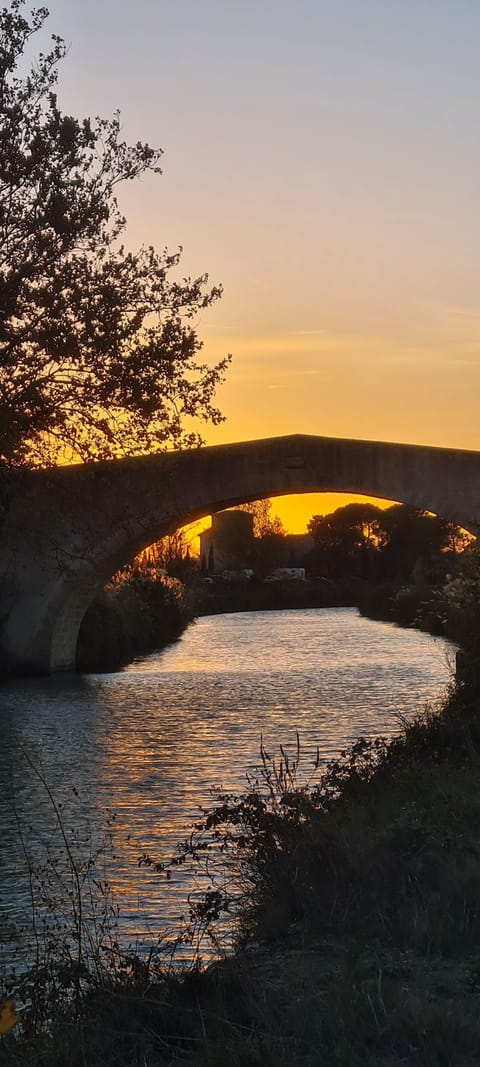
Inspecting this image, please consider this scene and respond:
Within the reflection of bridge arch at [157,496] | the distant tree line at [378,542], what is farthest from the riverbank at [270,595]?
the reflection of bridge arch at [157,496]

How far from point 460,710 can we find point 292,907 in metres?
6.15

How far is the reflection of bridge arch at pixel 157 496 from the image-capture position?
965 inches

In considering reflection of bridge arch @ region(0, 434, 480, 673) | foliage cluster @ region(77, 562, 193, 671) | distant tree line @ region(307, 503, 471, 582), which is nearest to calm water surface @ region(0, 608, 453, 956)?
foliage cluster @ region(77, 562, 193, 671)

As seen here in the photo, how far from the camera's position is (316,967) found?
17.5 feet

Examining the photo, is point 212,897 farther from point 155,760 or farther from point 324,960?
point 155,760

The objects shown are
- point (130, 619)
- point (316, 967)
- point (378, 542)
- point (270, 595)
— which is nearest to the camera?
point (316, 967)

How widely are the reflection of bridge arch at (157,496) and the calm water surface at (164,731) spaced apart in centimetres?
182

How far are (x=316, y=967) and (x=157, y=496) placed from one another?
20.7 meters

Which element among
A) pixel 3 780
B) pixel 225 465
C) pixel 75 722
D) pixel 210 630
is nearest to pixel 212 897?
pixel 3 780

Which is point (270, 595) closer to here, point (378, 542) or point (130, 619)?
point (378, 542)

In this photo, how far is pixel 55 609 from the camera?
27188 mm

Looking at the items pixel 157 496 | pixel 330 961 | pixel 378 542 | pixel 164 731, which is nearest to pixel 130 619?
pixel 157 496

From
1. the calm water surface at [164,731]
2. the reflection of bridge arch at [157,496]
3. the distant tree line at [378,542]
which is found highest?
the distant tree line at [378,542]

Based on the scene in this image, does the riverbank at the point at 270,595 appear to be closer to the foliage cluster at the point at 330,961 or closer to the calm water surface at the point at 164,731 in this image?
the calm water surface at the point at 164,731
